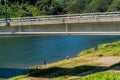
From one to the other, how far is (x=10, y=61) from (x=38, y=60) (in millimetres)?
4761

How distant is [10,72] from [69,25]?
469 inches

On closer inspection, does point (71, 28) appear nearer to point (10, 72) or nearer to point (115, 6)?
point (10, 72)

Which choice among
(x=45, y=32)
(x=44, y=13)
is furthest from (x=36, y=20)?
(x=44, y=13)

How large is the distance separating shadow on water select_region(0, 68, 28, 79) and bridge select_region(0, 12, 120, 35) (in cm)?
553

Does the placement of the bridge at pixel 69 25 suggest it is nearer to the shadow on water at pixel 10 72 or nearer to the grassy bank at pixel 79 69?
the grassy bank at pixel 79 69

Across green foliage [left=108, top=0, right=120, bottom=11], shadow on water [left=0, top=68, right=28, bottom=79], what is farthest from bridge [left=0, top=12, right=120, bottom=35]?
green foliage [left=108, top=0, right=120, bottom=11]

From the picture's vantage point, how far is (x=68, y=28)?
48.8m

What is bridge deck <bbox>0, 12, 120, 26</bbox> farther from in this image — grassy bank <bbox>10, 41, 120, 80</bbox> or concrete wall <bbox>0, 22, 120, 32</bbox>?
grassy bank <bbox>10, 41, 120, 80</bbox>

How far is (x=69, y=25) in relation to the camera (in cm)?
4872

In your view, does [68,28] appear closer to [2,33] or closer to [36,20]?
[36,20]

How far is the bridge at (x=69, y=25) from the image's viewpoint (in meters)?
46.1

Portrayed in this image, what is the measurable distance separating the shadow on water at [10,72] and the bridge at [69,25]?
5533 mm

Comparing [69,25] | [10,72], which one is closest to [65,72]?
[69,25]

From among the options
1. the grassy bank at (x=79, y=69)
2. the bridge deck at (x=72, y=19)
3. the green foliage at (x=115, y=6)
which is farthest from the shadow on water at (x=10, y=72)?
the green foliage at (x=115, y=6)
